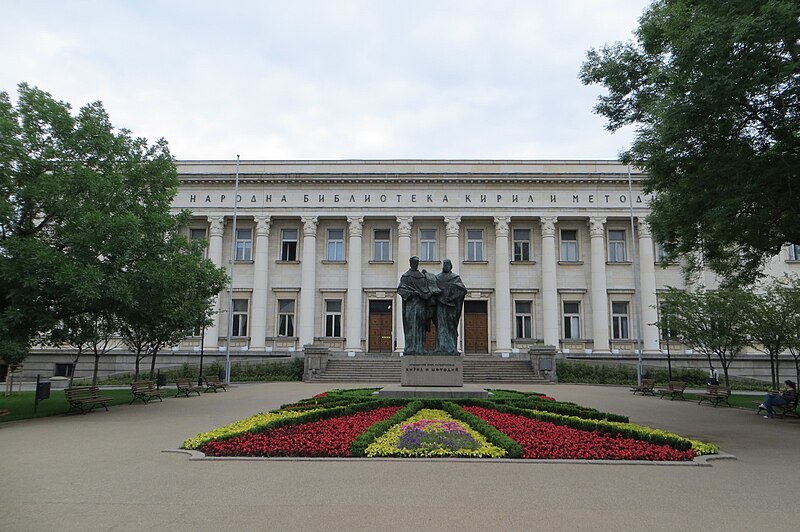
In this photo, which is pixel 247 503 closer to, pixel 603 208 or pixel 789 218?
pixel 789 218

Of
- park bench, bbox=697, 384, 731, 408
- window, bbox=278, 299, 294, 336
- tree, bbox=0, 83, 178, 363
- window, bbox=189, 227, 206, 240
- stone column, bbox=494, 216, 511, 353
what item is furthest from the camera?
window, bbox=189, 227, 206, 240

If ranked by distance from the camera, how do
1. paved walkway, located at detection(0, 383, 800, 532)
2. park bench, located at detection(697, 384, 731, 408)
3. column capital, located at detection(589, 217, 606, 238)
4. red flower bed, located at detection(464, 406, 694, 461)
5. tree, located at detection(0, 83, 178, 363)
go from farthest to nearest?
column capital, located at detection(589, 217, 606, 238) → park bench, located at detection(697, 384, 731, 408) → tree, located at detection(0, 83, 178, 363) → red flower bed, located at detection(464, 406, 694, 461) → paved walkway, located at detection(0, 383, 800, 532)

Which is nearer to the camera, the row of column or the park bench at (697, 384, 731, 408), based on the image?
Answer: the park bench at (697, 384, 731, 408)

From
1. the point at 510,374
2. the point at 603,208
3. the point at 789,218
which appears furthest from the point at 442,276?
the point at 603,208

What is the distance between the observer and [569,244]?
40.8 meters

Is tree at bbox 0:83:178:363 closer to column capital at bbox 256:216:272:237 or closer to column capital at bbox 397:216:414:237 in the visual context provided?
column capital at bbox 256:216:272:237

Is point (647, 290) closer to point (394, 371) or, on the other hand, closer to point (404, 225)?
point (404, 225)

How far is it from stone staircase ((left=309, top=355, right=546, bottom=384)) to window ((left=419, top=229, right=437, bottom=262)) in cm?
875

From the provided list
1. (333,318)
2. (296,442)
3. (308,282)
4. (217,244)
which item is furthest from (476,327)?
(296,442)

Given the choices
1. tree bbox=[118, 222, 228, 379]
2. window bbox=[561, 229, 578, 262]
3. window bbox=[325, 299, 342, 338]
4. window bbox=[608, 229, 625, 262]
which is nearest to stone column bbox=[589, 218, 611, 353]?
window bbox=[608, 229, 625, 262]

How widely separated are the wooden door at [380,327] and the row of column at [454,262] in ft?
2.50

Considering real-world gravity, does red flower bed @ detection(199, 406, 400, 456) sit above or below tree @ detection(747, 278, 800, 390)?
below

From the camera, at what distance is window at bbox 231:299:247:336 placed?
3975 centimetres

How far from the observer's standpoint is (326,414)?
534 inches
